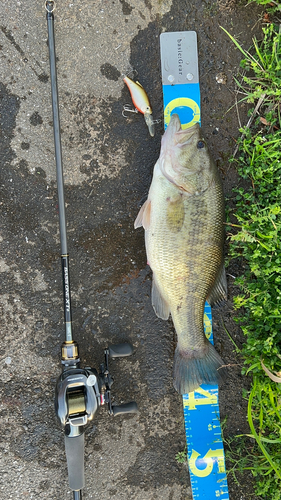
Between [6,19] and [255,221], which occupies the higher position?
[6,19]

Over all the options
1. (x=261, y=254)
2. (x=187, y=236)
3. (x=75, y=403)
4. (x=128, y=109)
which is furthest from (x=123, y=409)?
(x=128, y=109)

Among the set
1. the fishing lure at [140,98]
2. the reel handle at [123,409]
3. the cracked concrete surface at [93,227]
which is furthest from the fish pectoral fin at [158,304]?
the fishing lure at [140,98]

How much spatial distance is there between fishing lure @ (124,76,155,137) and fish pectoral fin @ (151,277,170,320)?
4.32 ft

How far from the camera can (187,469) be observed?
282 cm

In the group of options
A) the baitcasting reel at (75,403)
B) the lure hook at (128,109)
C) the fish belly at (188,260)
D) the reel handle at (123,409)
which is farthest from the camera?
the lure hook at (128,109)

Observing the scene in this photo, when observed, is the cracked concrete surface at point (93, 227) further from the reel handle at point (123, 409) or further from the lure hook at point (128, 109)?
the reel handle at point (123, 409)

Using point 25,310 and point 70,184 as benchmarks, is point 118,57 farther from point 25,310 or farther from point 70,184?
point 25,310

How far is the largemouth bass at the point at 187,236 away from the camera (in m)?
2.33

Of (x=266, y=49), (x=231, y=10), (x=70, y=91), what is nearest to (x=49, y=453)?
(x=70, y=91)

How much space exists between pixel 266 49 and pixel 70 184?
195 cm

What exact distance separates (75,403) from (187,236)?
1.33 meters

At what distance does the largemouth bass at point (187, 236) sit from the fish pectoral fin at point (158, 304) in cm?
9

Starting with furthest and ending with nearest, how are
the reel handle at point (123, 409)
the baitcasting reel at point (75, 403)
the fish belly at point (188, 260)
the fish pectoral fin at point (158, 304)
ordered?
1. the fish pectoral fin at point (158, 304)
2. the reel handle at point (123, 409)
3. the fish belly at point (188, 260)
4. the baitcasting reel at point (75, 403)

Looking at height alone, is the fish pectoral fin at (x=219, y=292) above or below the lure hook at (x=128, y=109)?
below
